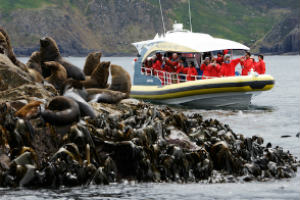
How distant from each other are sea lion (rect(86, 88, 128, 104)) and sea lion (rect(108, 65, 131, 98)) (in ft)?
3.84

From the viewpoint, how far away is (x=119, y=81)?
56.9 ft

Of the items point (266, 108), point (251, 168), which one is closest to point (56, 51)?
point (251, 168)

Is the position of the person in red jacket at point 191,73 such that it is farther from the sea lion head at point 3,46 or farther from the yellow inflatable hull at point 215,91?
the sea lion head at point 3,46

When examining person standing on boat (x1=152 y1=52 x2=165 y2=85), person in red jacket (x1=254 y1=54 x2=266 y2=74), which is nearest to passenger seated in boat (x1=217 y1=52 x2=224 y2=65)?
person in red jacket (x1=254 y1=54 x2=266 y2=74)

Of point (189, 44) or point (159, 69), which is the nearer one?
point (189, 44)

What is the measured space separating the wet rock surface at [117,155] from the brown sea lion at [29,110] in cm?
10

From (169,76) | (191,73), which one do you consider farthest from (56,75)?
(169,76)

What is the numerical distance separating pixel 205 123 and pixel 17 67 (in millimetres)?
4862

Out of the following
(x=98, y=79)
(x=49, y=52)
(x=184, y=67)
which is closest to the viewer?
(x=98, y=79)

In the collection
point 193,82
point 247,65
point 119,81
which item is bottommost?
point 119,81

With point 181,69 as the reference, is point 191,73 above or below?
below

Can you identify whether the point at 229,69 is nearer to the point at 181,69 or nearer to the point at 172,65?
the point at 181,69

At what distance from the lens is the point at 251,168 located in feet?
41.6

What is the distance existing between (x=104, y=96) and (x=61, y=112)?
341 cm
